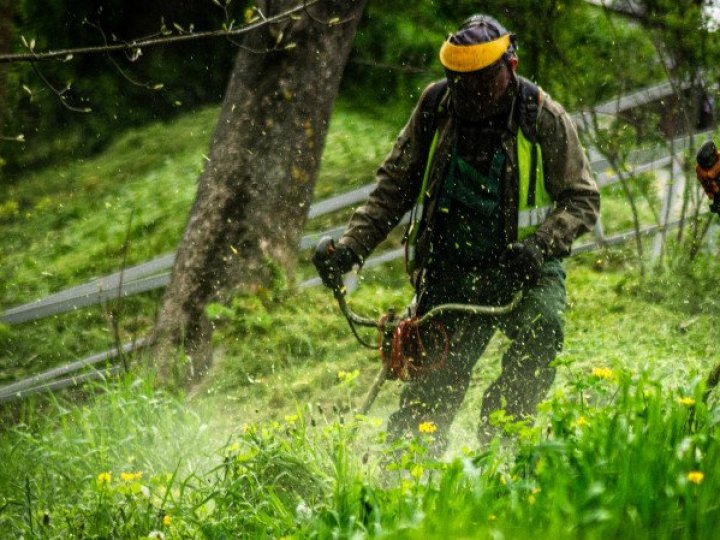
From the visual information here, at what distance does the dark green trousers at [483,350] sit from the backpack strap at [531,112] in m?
0.53

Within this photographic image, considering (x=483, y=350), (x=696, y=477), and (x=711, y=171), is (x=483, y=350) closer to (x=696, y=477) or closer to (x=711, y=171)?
(x=711, y=171)

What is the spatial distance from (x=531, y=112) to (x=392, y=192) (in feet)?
2.50

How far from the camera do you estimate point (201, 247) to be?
24.7 feet

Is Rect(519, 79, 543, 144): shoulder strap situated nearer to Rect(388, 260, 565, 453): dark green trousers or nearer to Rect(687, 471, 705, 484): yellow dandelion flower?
Rect(388, 260, 565, 453): dark green trousers

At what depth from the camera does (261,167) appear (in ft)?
25.4

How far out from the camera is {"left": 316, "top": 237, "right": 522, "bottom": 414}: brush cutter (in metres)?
4.92

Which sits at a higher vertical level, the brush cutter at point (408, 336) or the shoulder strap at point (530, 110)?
the shoulder strap at point (530, 110)

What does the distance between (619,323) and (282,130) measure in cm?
257

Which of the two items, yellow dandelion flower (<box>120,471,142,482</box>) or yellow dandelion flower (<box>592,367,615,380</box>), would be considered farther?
yellow dandelion flower (<box>120,471,142,482</box>)

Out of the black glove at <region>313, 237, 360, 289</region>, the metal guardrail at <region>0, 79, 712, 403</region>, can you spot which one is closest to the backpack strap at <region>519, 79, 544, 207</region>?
the black glove at <region>313, 237, 360, 289</region>

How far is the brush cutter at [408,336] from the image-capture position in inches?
194

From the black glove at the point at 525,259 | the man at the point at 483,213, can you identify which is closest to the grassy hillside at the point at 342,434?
the man at the point at 483,213

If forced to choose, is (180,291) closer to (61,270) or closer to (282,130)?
(282,130)

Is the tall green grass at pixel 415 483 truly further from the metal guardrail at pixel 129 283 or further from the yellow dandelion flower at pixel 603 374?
the metal guardrail at pixel 129 283
